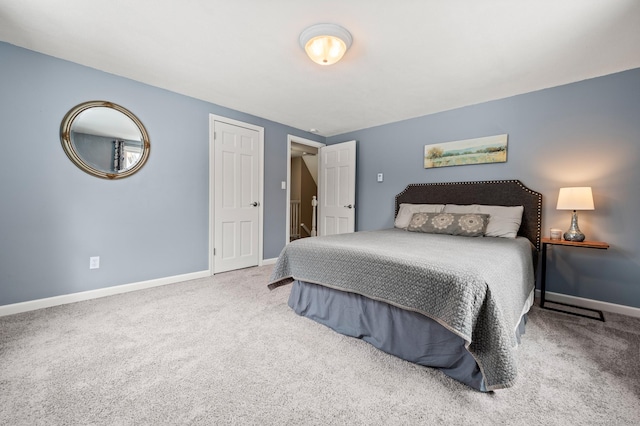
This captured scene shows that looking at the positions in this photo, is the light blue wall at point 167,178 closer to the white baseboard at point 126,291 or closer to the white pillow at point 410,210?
the white baseboard at point 126,291

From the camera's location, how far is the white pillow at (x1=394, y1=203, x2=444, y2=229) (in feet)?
11.3

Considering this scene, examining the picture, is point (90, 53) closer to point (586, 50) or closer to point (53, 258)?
point (53, 258)

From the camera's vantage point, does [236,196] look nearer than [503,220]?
No

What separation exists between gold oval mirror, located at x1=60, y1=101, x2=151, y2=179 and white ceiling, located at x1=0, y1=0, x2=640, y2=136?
1.39ft

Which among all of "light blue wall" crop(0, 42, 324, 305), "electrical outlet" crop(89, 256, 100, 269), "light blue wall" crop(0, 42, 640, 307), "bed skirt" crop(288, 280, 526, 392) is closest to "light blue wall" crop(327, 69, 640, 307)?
"light blue wall" crop(0, 42, 640, 307)

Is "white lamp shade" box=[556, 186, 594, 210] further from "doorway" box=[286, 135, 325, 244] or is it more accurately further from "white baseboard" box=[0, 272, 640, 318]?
"doorway" box=[286, 135, 325, 244]

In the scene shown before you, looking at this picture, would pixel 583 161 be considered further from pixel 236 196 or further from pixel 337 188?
pixel 236 196

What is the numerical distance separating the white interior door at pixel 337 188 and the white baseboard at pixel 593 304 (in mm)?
2574

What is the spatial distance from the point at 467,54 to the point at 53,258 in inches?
160

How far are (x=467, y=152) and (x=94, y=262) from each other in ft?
14.3

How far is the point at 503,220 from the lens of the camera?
2.84 m

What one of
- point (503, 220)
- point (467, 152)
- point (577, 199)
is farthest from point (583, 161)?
point (467, 152)

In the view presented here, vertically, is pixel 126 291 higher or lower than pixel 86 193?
lower

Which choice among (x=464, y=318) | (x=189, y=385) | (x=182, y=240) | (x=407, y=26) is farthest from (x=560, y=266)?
(x=182, y=240)
